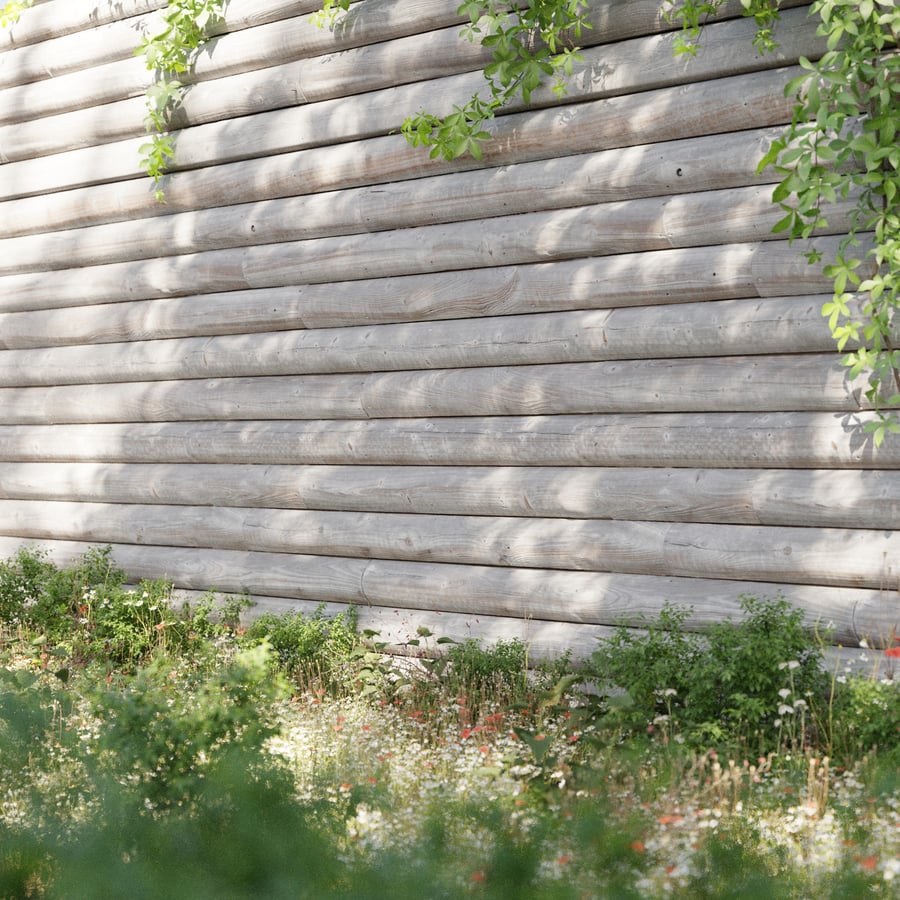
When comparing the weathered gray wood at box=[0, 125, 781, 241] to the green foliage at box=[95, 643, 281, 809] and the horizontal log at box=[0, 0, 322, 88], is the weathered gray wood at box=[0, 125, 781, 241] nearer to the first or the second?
the horizontal log at box=[0, 0, 322, 88]

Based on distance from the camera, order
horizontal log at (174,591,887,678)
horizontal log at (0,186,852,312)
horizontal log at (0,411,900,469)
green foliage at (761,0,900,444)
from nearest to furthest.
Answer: green foliage at (761,0,900,444) → horizontal log at (174,591,887,678) → horizontal log at (0,411,900,469) → horizontal log at (0,186,852,312)

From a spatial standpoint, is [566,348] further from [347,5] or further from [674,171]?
[347,5]

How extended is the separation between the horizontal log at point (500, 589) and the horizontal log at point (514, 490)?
0.29 metres

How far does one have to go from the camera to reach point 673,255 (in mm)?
4832

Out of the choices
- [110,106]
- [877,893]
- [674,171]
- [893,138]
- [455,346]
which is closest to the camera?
[877,893]

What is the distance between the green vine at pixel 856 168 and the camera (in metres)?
4.02

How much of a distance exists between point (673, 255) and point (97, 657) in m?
3.82

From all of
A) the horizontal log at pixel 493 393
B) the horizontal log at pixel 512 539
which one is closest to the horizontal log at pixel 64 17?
the horizontal log at pixel 493 393

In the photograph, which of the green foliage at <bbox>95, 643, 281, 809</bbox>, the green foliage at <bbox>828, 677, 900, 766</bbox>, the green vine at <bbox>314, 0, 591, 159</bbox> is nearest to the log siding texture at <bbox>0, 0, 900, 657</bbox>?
the green vine at <bbox>314, 0, 591, 159</bbox>

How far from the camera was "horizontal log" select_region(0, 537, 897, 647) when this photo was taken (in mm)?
4391

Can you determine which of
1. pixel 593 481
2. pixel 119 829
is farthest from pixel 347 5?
pixel 119 829

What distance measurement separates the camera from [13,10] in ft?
23.5

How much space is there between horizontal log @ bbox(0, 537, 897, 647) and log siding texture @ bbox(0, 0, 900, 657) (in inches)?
0.6

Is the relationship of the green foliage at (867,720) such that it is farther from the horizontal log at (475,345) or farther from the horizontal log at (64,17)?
the horizontal log at (64,17)
